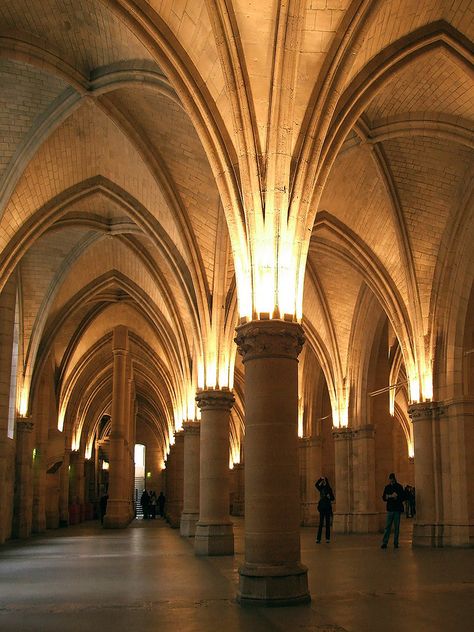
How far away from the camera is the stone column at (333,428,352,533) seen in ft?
81.1

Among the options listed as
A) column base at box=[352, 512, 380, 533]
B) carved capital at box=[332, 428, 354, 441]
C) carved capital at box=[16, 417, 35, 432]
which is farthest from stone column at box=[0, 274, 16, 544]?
column base at box=[352, 512, 380, 533]

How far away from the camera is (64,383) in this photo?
111ft

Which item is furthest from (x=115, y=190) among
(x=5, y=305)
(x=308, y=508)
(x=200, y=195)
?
(x=308, y=508)

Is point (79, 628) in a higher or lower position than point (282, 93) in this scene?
lower

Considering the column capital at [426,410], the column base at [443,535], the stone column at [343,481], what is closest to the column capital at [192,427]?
the stone column at [343,481]

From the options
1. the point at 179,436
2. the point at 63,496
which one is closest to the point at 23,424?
the point at 179,436

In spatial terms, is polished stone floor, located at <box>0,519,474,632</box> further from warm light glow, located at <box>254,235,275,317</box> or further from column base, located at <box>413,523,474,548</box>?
warm light glow, located at <box>254,235,275,317</box>

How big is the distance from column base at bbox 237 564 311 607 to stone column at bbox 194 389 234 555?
6.89 metres

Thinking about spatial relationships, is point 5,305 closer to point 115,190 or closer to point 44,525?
point 115,190

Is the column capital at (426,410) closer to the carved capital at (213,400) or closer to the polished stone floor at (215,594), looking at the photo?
the polished stone floor at (215,594)

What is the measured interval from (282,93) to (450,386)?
10.4 meters

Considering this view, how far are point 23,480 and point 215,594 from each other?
1650cm

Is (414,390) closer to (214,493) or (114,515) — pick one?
(214,493)

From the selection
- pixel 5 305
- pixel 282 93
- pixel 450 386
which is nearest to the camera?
pixel 282 93
